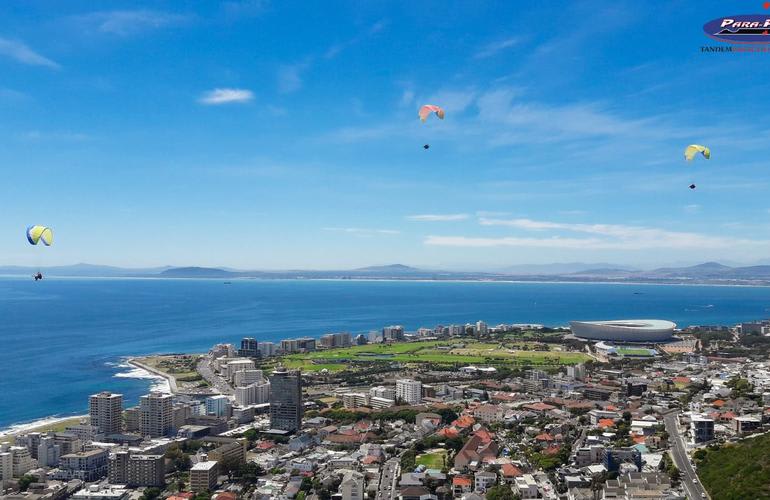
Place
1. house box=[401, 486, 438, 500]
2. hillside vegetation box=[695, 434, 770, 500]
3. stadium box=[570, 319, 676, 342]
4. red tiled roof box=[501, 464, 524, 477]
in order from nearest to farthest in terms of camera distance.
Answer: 1. hillside vegetation box=[695, 434, 770, 500]
2. house box=[401, 486, 438, 500]
3. red tiled roof box=[501, 464, 524, 477]
4. stadium box=[570, 319, 676, 342]

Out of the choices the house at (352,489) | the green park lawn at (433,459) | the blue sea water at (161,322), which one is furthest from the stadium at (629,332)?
the house at (352,489)

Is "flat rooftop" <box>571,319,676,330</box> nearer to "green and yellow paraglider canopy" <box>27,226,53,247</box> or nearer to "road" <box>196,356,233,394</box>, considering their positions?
"road" <box>196,356,233,394</box>

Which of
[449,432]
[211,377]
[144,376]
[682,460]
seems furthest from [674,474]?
[144,376]

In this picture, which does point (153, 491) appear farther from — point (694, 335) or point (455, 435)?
point (694, 335)

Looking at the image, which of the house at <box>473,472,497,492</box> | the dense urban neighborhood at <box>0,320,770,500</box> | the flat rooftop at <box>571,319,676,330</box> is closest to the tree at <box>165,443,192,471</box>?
the dense urban neighborhood at <box>0,320,770,500</box>

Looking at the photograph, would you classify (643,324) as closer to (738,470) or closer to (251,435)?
(738,470)
